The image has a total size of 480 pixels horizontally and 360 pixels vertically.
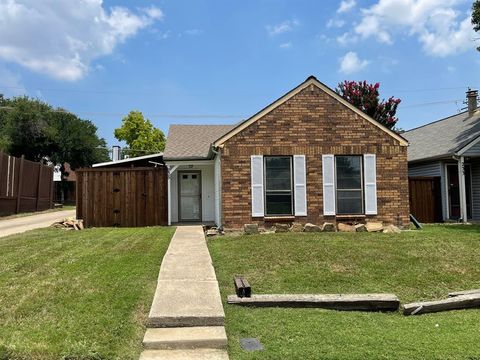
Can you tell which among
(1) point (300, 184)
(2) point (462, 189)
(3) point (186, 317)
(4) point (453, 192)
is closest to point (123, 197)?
(1) point (300, 184)

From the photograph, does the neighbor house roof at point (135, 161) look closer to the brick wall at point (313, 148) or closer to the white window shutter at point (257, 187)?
the brick wall at point (313, 148)

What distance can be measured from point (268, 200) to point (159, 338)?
8.89 metres

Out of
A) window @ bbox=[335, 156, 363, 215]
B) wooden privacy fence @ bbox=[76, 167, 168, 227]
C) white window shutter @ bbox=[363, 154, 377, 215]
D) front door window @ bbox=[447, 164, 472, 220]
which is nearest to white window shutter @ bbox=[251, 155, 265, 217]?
window @ bbox=[335, 156, 363, 215]

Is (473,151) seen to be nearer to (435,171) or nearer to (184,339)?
(435,171)

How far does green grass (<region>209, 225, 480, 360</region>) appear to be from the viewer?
15.4 ft

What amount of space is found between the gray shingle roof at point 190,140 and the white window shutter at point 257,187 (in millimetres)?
2637

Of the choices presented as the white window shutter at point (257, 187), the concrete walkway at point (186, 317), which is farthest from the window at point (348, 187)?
the concrete walkway at point (186, 317)

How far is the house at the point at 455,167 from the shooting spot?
1594 cm

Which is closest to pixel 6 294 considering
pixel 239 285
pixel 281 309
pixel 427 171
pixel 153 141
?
pixel 239 285

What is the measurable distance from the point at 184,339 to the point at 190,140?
13.8 meters

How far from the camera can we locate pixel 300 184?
1343 cm

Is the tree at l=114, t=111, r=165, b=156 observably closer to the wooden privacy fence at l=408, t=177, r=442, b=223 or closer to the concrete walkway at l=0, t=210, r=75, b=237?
the concrete walkway at l=0, t=210, r=75, b=237

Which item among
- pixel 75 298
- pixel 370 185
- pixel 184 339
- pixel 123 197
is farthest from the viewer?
pixel 123 197

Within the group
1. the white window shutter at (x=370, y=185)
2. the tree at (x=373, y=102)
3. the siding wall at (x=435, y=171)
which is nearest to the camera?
the white window shutter at (x=370, y=185)
